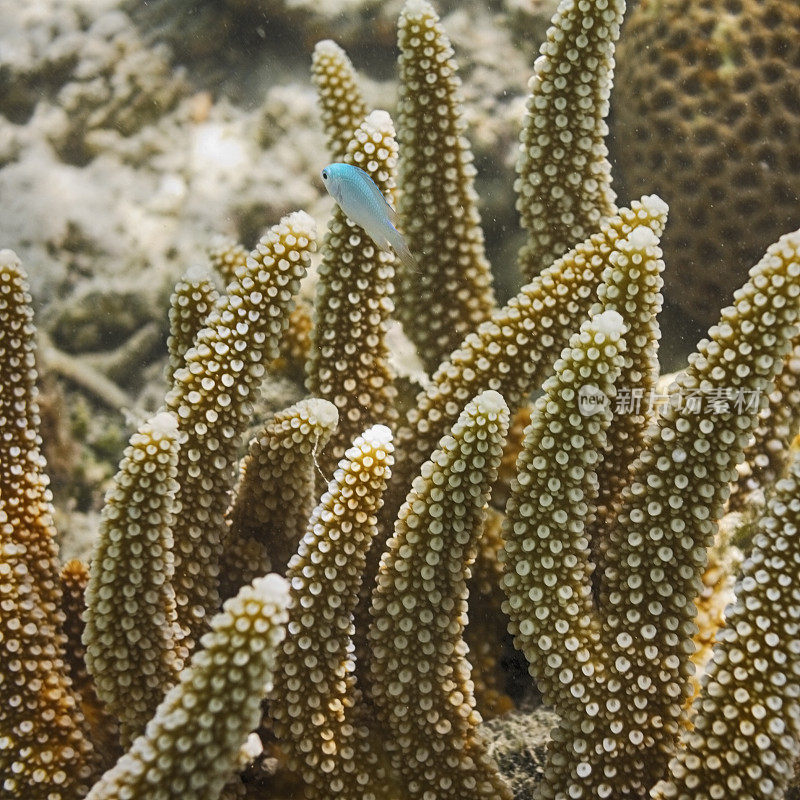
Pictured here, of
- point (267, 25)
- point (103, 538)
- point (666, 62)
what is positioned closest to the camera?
point (103, 538)

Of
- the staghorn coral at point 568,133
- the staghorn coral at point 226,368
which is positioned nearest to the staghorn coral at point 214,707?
the staghorn coral at point 226,368

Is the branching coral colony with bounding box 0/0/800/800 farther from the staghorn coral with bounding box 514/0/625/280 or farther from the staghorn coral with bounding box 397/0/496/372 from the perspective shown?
the staghorn coral with bounding box 397/0/496/372

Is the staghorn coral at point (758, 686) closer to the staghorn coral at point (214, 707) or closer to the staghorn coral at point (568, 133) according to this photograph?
the staghorn coral at point (214, 707)

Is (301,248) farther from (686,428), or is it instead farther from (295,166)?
(295,166)

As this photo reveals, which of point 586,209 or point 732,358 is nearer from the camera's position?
point 732,358

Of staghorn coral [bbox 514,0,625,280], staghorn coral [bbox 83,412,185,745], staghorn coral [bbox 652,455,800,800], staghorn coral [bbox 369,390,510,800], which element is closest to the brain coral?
staghorn coral [bbox 514,0,625,280]

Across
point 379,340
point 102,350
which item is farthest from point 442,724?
point 102,350
